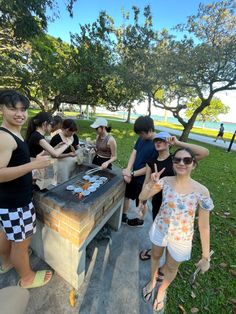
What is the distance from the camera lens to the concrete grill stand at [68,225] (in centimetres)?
178

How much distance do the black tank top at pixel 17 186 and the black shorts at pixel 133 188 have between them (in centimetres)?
163

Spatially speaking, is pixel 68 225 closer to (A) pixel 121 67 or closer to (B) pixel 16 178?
(B) pixel 16 178

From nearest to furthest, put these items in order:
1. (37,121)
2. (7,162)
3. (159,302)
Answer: (7,162) < (159,302) < (37,121)

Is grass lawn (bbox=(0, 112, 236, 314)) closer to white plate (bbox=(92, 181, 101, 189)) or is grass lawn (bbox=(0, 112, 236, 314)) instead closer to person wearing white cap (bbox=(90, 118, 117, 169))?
white plate (bbox=(92, 181, 101, 189))

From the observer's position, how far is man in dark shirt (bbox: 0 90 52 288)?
55.2 inches

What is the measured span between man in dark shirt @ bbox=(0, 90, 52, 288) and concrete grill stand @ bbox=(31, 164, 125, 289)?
0.20 m

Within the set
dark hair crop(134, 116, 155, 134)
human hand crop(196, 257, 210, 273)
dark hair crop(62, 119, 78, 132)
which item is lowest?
human hand crop(196, 257, 210, 273)

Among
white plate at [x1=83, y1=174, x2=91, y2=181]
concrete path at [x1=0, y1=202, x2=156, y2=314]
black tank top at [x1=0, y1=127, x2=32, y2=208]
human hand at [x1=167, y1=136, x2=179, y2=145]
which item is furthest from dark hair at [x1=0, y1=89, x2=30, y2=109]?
concrete path at [x1=0, y1=202, x2=156, y2=314]

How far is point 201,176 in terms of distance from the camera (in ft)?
21.7

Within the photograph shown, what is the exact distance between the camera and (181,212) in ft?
5.64

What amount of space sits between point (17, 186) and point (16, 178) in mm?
106

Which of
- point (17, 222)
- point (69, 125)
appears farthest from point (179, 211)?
point (69, 125)

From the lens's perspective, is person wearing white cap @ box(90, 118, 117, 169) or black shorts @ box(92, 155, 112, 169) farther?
black shorts @ box(92, 155, 112, 169)

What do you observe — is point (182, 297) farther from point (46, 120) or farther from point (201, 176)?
point (201, 176)
